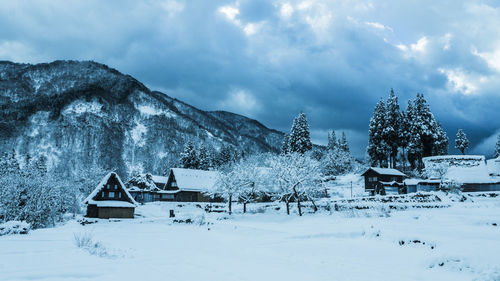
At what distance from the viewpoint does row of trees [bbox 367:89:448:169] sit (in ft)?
211

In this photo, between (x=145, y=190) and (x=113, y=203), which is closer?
(x=113, y=203)

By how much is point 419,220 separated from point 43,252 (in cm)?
2355

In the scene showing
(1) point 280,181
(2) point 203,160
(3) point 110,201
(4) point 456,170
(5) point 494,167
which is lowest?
(3) point 110,201

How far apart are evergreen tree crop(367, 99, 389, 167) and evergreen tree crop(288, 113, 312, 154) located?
1457 centimetres

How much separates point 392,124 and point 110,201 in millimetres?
Result: 55733

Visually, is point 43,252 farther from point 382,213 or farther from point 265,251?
point 382,213

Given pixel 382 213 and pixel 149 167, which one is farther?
pixel 149 167

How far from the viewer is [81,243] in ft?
40.7

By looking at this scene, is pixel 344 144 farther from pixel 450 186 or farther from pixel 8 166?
pixel 8 166

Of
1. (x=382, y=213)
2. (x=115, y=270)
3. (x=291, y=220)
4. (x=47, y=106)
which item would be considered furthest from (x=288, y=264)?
(x=47, y=106)

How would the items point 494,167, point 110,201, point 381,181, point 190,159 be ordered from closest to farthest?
point 110,201, point 381,181, point 494,167, point 190,159

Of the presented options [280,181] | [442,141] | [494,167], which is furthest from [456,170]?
[280,181]

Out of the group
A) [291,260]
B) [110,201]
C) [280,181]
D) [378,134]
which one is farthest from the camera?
[378,134]

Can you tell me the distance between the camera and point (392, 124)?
65938 millimetres
